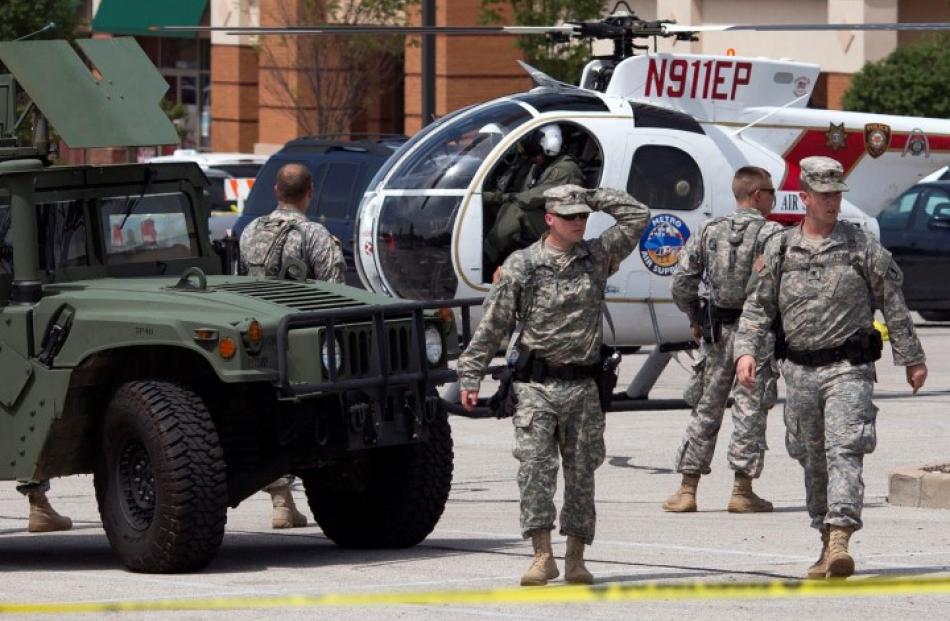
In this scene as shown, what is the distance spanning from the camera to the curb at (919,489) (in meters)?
11.7

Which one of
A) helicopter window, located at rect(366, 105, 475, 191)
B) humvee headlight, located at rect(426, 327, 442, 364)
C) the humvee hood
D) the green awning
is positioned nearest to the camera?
the humvee hood

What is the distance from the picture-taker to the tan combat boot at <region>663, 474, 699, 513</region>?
1200cm

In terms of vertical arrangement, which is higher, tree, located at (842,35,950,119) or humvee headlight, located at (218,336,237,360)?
tree, located at (842,35,950,119)

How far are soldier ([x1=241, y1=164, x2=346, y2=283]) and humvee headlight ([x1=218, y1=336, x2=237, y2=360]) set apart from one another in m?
1.99

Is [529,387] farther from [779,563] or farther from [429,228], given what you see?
[429,228]

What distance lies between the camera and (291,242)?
11539mm

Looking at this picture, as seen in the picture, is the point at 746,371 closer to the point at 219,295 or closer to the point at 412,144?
the point at 219,295

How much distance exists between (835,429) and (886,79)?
24.3 m

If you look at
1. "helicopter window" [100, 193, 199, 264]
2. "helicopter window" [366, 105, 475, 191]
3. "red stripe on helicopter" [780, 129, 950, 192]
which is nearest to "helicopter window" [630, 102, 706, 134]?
"red stripe on helicopter" [780, 129, 950, 192]

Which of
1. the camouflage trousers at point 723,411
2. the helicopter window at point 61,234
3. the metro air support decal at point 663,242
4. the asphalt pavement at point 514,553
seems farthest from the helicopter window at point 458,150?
the helicopter window at point 61,234

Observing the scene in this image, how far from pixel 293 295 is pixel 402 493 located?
1107 mm

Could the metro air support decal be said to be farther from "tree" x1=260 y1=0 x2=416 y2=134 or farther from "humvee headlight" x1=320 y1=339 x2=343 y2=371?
"tree" x1=260 y1=0 x2=416 y2=134

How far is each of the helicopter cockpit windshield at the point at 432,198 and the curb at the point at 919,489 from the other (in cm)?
561

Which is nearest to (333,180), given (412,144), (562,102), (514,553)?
(412,144)
